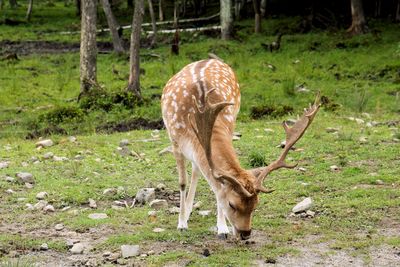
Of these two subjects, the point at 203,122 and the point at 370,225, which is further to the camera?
the point at 370,225

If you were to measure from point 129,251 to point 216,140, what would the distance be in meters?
1.24

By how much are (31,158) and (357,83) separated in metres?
9.58

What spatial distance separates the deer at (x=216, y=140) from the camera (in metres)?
5.63

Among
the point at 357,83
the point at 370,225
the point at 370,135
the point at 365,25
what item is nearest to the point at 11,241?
the point at 370,225

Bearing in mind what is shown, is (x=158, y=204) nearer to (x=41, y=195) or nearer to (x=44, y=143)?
(x=41, y=195)

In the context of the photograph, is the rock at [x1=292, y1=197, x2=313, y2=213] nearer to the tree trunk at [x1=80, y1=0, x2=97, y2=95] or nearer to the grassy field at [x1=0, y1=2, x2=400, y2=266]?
the grassy field at [x1=0, y1=2, x2=400, y2=266]

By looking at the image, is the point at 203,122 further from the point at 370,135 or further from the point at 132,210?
the point at 370,135

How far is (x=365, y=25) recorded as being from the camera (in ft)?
73.2

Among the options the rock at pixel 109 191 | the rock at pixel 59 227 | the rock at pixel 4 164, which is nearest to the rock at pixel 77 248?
the rock at pixel 59 227

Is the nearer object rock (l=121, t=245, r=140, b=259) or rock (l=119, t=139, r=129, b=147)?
rock (l=121, t=245, r=140, b=259)

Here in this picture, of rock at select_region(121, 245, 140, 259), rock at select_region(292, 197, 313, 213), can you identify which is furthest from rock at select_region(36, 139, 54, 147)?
rock at select_region(121, 245, 140, 259)

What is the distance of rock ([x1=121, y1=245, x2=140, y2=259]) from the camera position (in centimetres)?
606

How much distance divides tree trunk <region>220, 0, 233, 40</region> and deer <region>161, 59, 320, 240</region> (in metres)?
15.3

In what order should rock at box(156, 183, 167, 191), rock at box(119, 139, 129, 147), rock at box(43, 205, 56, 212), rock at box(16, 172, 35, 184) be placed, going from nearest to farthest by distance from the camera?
rock at box(43, 205, 56, 212), rock at box(156, 183, 167, 191), rock at box(16, 172, 35, 184), rock at box(119, 139, 129, 147)
